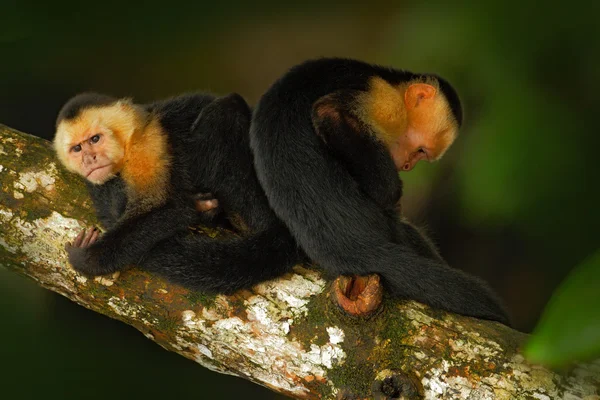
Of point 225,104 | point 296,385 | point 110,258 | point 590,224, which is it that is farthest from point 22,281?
point 590,224

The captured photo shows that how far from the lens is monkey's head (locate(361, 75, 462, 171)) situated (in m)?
1.83

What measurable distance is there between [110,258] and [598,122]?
1.68 metres

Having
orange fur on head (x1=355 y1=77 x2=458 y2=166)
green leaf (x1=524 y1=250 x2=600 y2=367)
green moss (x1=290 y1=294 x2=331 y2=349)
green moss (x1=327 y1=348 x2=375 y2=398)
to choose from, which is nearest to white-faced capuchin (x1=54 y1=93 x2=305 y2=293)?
green moss (x1=290 y1=294 x2=331 y2=349)

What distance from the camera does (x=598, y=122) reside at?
2.17 meters

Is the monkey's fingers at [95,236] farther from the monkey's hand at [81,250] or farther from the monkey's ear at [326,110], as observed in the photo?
the monkey's ear at [326,110]

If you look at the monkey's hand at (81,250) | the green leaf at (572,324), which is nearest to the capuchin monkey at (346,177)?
the monkey's hand at (81,250)

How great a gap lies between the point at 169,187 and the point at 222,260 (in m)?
0.29

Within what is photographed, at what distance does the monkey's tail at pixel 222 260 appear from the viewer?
1515 millimetres

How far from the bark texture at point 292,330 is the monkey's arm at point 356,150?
0.96 ft

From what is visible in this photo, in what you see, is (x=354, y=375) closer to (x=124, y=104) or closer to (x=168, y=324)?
(x=168, y=324)

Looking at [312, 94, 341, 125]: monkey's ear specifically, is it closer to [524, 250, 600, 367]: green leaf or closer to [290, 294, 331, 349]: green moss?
[290, 294, 331, 349]: green moss

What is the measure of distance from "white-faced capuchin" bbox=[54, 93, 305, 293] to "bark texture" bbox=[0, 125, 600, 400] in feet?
0.19

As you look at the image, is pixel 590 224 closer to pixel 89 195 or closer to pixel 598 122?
pixel 598 122

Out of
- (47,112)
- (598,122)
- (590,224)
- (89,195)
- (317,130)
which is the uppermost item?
(598,122)
